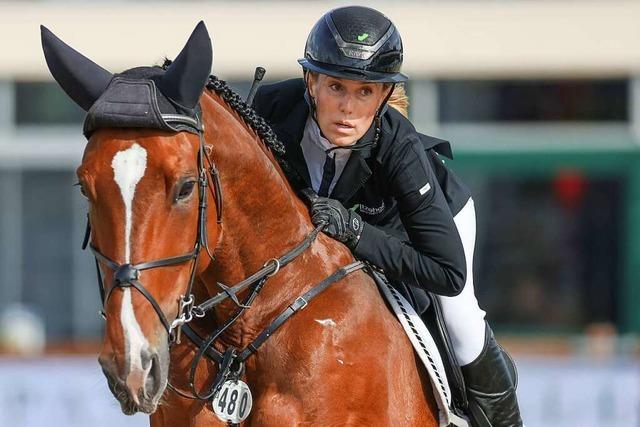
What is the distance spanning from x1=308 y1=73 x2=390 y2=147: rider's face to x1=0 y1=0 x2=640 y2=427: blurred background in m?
12.5

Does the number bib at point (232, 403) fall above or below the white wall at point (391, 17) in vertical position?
above

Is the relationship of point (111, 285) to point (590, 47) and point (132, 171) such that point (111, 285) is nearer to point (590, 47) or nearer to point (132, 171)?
point (132, 171)

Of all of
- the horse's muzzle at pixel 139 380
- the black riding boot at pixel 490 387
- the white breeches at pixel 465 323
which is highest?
the horse's muzzle at pixel 139 380

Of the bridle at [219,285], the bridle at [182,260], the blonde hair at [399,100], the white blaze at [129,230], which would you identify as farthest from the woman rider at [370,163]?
the white blaze at [129,230]

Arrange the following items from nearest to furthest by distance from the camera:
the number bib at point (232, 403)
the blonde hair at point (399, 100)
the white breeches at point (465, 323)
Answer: the number bib at point (232, 403), the white breeches at point (465, 323), the blonde hair at point (399, 100)

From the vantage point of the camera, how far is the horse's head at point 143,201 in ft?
12.3

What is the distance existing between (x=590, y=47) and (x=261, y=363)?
13.8 m

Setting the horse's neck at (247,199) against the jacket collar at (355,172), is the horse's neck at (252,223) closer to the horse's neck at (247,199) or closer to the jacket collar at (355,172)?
the horse's neck at (247,199)

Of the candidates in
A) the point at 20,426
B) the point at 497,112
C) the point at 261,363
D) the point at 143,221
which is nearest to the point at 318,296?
the point at 261,363

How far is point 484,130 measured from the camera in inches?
683

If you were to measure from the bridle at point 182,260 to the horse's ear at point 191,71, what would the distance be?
77 millimetres

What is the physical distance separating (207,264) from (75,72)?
0.77 m

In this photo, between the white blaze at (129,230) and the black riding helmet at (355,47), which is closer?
the white blaze at (129,230)

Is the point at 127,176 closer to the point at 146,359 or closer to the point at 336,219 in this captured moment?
the point at 146,359
